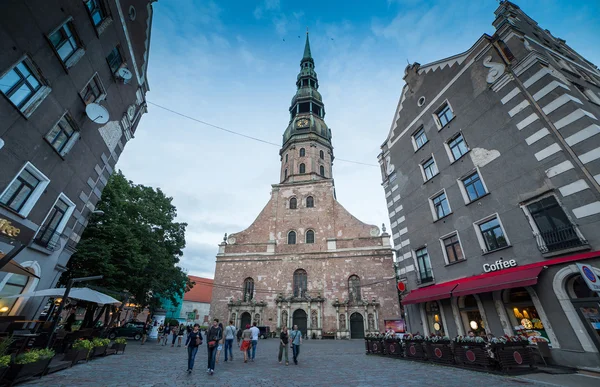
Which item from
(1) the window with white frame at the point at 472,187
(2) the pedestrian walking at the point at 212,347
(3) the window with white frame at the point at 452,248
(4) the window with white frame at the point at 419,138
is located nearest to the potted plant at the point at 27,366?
(2) the pedestrian walking at the point at 212,347

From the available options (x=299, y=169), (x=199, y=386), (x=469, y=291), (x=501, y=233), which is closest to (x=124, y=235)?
→ (x=199, y=386)

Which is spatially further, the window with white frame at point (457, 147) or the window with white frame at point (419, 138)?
the window with white frame at point (419, 138)

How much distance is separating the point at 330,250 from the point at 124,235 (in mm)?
18641

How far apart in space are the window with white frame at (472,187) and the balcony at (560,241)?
8.30 feet

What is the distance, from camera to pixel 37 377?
604 cm

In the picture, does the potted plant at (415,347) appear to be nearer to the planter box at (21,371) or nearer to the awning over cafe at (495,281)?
the awning over cafe at (495,281)

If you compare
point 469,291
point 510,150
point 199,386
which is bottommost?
point 199,386

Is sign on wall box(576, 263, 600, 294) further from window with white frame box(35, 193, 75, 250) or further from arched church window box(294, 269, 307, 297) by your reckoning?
arched church window box(294, 269, 307, 297)

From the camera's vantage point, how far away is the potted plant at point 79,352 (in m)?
7.88

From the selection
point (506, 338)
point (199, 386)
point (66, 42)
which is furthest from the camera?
point (66, 42)

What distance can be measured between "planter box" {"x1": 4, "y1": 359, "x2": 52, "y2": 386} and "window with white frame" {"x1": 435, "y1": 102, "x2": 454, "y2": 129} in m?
16.5

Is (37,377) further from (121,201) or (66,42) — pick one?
(121,201)

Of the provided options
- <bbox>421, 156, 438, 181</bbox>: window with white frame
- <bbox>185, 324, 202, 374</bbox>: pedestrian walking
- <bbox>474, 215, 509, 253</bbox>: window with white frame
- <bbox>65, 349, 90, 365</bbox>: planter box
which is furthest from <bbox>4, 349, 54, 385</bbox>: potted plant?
<bbox>421, 156, 438, 181</bbox>: window with white frame

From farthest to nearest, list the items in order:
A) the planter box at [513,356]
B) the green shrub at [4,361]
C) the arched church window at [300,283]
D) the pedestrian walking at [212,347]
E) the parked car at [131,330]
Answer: the arched church window at [300,283]
the parked car at [131,330]
the pedestrian walking at [212,347]
the planter box at [513,356]
the green shrub at [4,361]
